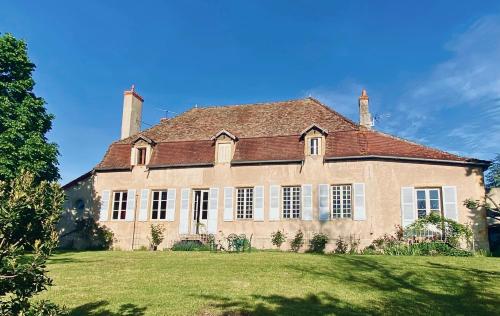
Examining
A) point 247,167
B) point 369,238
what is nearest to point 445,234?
point 369,238

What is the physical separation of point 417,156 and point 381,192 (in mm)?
2369

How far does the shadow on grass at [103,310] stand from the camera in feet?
26.2

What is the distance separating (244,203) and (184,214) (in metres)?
3.29

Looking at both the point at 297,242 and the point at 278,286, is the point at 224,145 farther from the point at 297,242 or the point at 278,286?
A: the point at 278,286

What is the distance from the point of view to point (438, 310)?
8.50 meters

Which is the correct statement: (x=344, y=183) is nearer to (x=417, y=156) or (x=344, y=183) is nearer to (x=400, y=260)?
(x=417, y=156)

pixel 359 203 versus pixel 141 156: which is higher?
pixel 141 156

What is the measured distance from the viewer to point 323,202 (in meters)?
20.3

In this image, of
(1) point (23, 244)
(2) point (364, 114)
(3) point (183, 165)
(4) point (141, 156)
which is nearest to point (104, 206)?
(4) point (141, 156)

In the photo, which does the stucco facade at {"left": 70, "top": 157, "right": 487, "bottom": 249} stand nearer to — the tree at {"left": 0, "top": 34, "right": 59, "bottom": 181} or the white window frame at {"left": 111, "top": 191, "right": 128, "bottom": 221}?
the white window frame at {"left": 111, "top": 191, "right": 128, "bottom": 221}

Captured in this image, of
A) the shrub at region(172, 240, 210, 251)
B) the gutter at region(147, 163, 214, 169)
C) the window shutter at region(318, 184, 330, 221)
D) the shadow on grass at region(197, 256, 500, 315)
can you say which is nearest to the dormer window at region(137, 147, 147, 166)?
the gutter at region(147, 163, 214, 169)

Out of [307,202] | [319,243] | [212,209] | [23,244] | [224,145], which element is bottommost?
[319,243]

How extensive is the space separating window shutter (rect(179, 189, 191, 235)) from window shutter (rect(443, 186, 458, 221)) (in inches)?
493

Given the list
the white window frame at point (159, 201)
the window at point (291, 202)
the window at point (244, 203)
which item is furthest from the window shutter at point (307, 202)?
the white window frame at point (159, 201)
